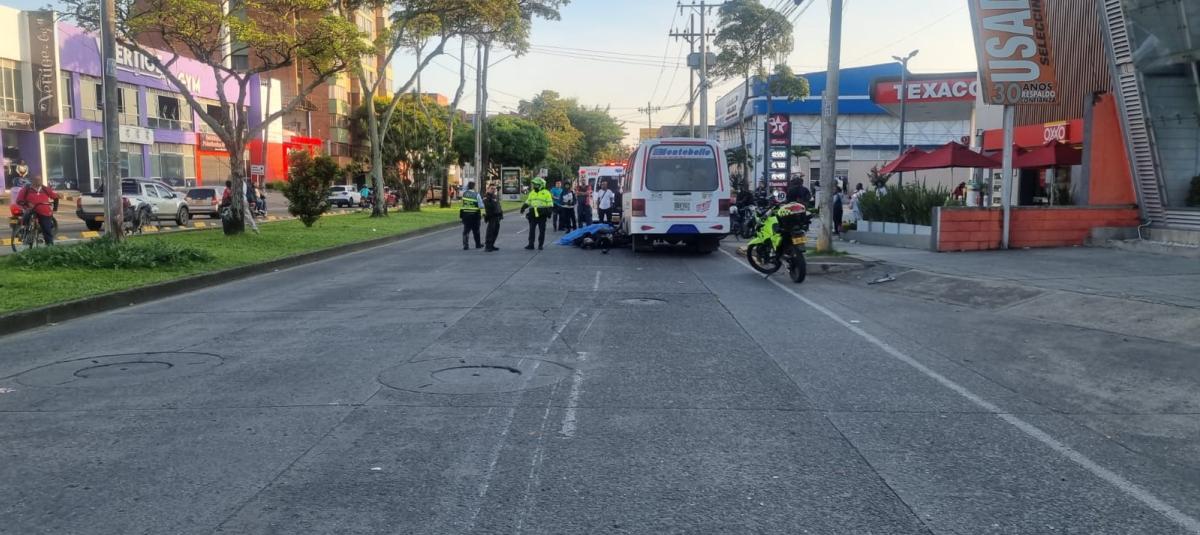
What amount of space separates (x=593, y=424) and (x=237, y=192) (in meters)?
18.0

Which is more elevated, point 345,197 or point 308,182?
point 308,182

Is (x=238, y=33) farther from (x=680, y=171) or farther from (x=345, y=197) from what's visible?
(x=345, y=197)

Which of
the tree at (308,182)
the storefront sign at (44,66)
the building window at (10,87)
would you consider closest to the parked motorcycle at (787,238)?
the tree at (308,182)

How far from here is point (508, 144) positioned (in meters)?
71.8

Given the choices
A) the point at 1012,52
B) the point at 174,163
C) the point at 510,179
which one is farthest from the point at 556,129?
the point at 1012,52

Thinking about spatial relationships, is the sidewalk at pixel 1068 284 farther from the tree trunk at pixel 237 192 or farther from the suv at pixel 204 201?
the suv at pixel 204 201

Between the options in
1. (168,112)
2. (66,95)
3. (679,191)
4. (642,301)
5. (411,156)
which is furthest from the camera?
(168,112)

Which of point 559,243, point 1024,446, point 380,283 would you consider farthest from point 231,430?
point 559,243

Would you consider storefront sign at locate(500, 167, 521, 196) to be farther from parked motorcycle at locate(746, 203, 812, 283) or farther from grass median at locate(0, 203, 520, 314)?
parked motorcycle at locate(746, 203, 812, 283)

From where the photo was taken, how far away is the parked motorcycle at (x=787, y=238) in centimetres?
1396

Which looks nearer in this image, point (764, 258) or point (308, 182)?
point (764, 258)

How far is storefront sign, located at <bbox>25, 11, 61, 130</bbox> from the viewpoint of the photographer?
4044cm

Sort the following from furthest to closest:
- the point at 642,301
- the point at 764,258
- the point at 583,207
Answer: the point at 583,207 < the point at 764,258 < the point at 642,301

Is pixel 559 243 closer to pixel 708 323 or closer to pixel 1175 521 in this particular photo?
pixel 708 323
